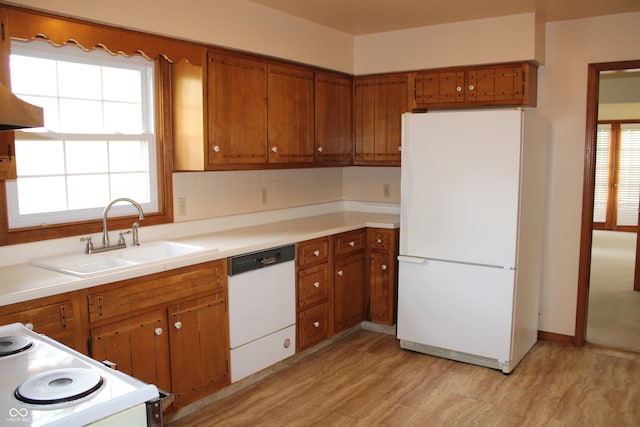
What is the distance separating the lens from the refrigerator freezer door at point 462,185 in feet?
11.6

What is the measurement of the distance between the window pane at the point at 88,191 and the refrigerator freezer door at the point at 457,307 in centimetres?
209

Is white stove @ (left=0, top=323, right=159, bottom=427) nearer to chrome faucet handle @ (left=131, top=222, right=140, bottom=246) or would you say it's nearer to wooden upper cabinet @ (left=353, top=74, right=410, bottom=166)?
chrome faucet handle @ (left=131, top=222, right=140, bottom=246)

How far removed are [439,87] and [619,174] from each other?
7.30m

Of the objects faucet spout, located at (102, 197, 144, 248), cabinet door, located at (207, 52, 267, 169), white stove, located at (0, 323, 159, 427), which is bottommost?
white stove, located at (0, 323, 159, 427)

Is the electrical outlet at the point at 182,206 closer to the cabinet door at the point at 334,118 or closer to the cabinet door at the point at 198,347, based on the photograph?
the cabinet door at the point at 198,347

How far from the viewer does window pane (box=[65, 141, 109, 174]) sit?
300 centimetres

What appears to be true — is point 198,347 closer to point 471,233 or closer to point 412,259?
point 412,259

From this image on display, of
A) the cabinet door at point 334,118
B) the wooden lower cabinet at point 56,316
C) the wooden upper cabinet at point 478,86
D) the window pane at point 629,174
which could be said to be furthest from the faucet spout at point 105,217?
the window pane at point 629,174

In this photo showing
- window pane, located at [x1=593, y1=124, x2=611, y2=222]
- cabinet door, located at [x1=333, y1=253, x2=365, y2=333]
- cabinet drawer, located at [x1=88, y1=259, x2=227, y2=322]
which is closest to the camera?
cabinet drawer, located at [x1=88, y1=259, x2=227, y2=322]

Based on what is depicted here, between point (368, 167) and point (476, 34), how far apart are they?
5.01 feet

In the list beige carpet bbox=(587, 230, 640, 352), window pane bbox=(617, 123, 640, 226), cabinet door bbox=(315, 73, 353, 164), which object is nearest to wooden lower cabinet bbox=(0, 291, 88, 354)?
cabinet door bbox=(315, 73, 353, 164)

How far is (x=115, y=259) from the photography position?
3.00 metres

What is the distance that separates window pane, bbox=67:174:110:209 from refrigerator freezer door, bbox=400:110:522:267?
6.59ft

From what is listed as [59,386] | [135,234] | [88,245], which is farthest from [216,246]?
[59,386]
